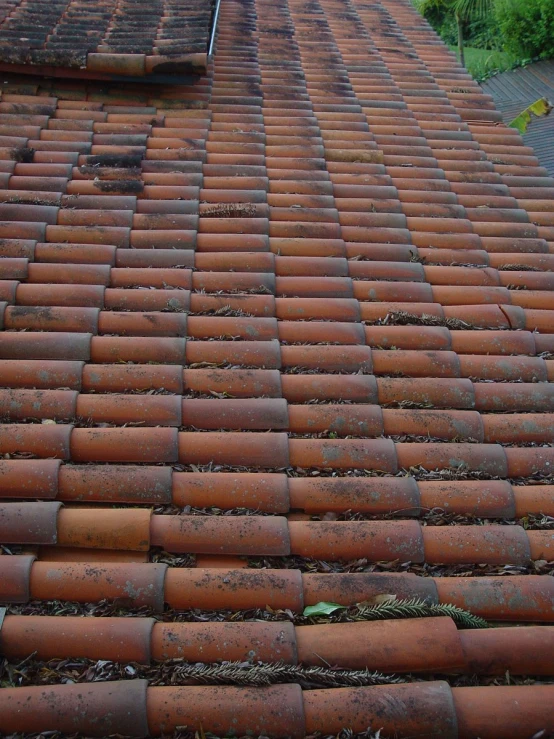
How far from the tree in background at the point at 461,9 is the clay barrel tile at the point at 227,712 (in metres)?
15.2

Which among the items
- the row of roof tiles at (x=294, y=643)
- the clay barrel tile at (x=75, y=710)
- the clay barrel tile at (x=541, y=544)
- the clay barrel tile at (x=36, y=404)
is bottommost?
the clay barrel tile at (x=75, y=710)

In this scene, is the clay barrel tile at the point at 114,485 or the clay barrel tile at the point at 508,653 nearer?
the clay barrel tile at the point at 508,653

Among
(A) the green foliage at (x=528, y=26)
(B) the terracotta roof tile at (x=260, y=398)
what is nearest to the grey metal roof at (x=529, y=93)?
(A) the green foliage at (x=528, y=26)

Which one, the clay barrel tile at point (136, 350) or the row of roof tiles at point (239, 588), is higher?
the clay barrel tile at point (136, 350)

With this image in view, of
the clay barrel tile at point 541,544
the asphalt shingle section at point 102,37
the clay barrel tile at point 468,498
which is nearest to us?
the clay barrel tile at point 541,544

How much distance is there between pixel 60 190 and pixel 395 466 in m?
2.17

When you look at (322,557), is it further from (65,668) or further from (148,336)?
(148,336)

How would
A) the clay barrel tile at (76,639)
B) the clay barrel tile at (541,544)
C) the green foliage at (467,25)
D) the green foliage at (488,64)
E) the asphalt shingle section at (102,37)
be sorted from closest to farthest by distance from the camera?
the clay barrel tile at (76,639) → the clay barrel tile at (541,544) → the asphalt shingle section at (102,37) → the green foliage at (488,64) → the green foliage at (467,25)

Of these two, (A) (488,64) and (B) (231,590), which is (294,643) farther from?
(A) (488,64)

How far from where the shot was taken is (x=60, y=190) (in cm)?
299

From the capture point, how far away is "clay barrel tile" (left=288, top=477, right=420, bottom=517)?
191cm

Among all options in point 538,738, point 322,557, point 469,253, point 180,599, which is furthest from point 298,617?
point 469,253

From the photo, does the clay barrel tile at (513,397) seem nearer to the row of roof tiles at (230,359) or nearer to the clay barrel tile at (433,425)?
the row of roof tiles at (230,359)

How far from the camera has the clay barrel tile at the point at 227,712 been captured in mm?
1402
